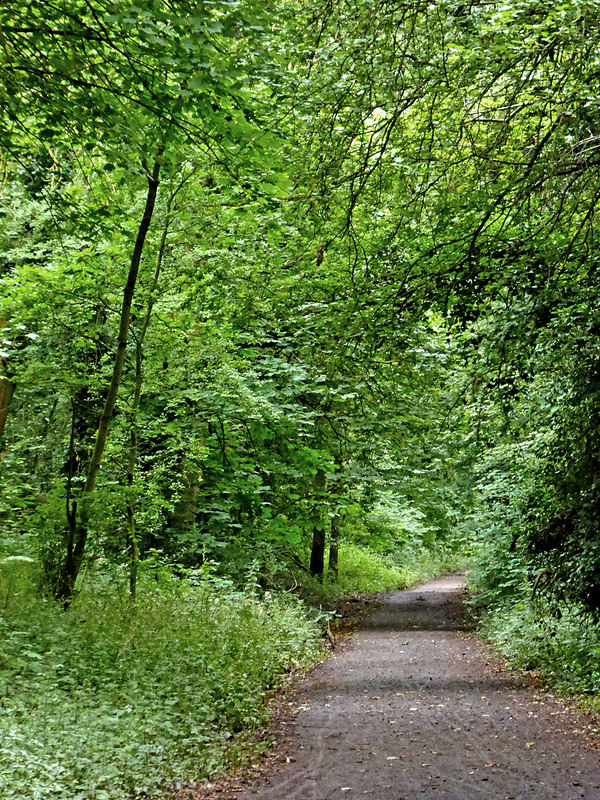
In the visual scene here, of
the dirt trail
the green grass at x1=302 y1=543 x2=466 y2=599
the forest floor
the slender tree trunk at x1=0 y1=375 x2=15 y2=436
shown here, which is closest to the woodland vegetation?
the slender tree trunk at x1=0 y1=375 x2=15 y2=436

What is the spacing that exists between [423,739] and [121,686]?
125 inches

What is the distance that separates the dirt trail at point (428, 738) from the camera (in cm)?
574

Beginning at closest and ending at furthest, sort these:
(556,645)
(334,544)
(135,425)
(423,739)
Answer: (423,739), (135,425), (556,645), (334,544)

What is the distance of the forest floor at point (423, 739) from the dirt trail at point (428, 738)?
0.04 ft

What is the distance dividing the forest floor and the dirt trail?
0.01 m

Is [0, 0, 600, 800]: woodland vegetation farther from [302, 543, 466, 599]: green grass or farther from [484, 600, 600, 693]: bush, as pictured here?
[302, 543, 466, 599]: green grass

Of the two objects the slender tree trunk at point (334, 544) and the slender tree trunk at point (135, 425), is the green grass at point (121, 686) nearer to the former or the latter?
the slender tree trunk at point (135, 425)

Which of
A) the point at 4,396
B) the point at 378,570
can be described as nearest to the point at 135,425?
the point at 4,396

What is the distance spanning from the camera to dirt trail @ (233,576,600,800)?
18.8ft

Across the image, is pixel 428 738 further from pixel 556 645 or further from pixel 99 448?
pixel 99 448

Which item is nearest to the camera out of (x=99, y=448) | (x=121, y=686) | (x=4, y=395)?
(x=121, y=686)

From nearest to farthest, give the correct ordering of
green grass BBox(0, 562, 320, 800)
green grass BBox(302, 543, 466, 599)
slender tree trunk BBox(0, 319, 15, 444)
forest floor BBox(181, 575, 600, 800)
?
green grass BBox(0, 562, 320, 800) → forest floor BBox(181, 575, 600, 800) → slender tree trunk BBox(0, 319, 15, 444) → green grass BBox(302, 543, 466, 599)

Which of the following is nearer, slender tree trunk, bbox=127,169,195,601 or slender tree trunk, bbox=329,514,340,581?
slender tree trunk, bbox=127,169,195,601

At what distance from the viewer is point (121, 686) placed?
21.7 ft
